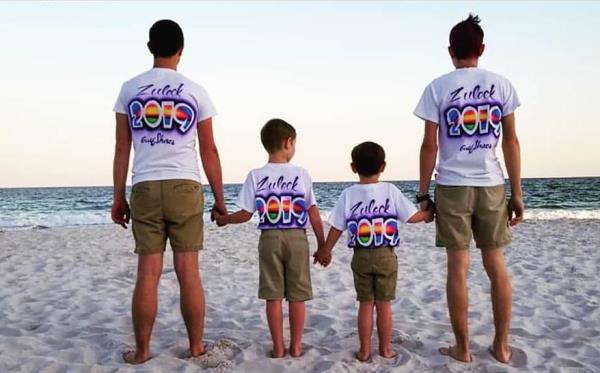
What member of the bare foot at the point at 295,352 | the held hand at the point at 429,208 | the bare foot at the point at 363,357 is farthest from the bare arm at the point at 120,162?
the held hand at the point at 429,208

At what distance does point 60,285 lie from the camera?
6152mm

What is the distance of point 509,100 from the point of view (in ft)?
10.5

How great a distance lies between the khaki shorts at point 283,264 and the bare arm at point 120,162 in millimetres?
886

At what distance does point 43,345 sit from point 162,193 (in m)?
1.57

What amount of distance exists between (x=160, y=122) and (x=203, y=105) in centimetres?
28

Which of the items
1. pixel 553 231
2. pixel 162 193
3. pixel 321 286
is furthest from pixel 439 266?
pixel 553 231

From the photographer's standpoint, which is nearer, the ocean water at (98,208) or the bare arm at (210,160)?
the bare arm at (210,160)

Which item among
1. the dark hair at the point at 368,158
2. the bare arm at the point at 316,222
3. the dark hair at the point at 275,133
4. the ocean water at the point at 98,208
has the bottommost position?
the ocean water at the point at 98,208

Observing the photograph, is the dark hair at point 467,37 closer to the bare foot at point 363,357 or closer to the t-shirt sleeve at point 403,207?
the t-shirt sleeve at point 403,207

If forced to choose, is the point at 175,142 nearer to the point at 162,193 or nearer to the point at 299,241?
the point at 162,193

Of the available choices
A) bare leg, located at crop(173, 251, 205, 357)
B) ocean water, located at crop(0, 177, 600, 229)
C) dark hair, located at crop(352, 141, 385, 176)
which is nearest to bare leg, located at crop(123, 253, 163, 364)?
bare leg, located at crop(173, 251, 205, 357)

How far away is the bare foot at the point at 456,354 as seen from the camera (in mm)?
3309

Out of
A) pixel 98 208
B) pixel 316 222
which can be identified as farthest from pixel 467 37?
pixel 98 208

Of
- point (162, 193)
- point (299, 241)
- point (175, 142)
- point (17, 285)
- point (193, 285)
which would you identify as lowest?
point (17, 285)
